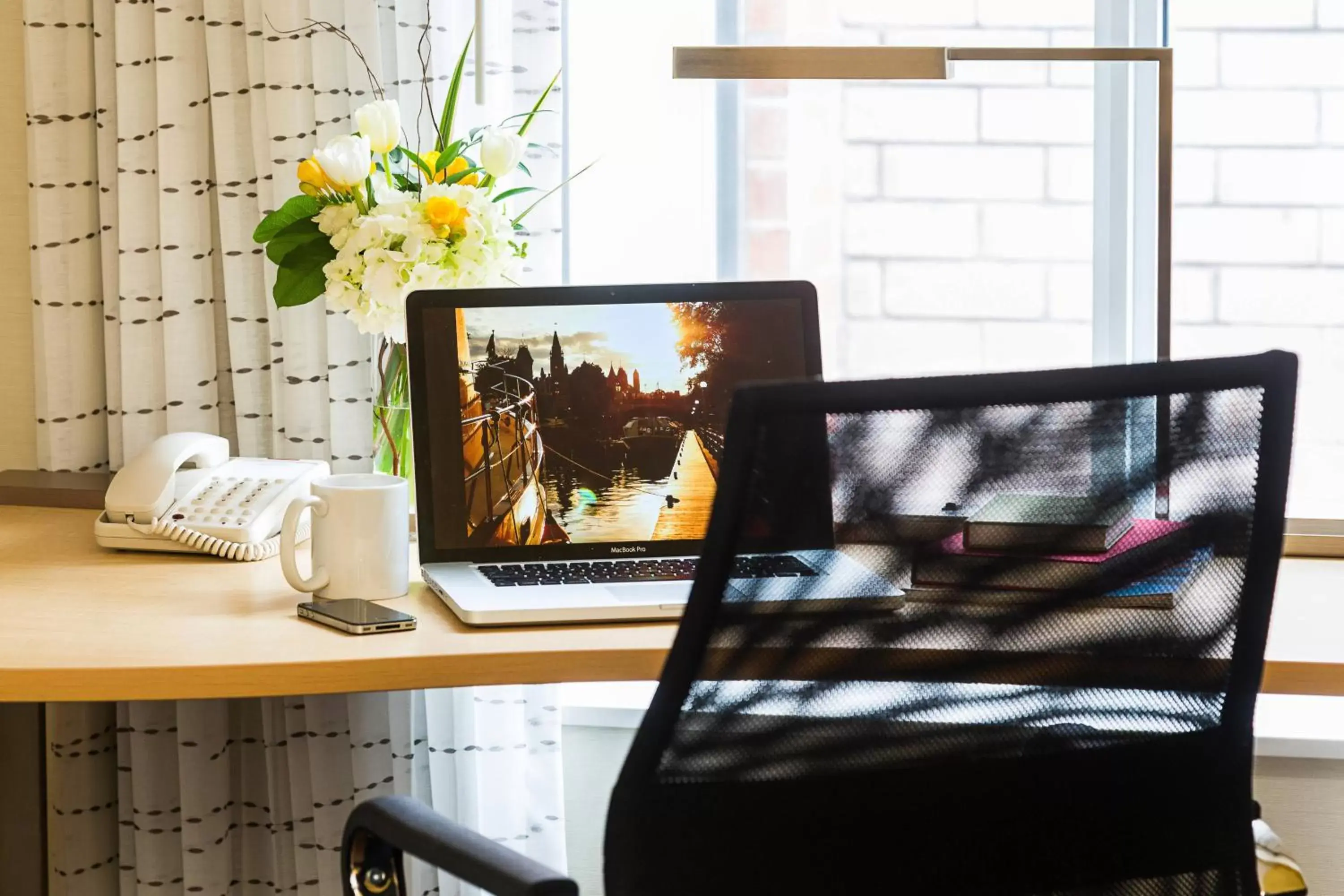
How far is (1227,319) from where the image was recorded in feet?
5.87

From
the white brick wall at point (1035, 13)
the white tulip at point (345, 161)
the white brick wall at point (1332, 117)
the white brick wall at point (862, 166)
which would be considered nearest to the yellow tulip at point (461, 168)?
the white tulip at point (345, 161)

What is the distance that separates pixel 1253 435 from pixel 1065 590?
150mm

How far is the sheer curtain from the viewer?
1.66 metres

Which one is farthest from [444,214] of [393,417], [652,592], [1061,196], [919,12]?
[1061,196]

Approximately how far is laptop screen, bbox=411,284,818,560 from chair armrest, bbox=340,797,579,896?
0.46 m

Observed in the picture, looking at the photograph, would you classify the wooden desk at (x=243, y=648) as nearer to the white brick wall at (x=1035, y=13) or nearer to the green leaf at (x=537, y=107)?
the green leaf at (x=537, y=107)

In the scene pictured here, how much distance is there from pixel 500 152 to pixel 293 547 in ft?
1.62

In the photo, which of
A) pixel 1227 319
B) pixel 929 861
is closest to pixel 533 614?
pixel 929 861

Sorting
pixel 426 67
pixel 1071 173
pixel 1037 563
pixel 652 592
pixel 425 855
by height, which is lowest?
pixel 425 855

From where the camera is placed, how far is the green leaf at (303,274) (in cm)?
150

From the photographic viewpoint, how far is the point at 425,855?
34.3 inches

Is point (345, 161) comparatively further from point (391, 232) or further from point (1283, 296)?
point (1283, 296)

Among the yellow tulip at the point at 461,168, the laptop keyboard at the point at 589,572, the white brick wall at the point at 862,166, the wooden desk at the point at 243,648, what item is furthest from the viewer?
the white brick wall at the point at 862,166

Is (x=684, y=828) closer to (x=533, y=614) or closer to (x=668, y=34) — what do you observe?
(x=533, y=614)
